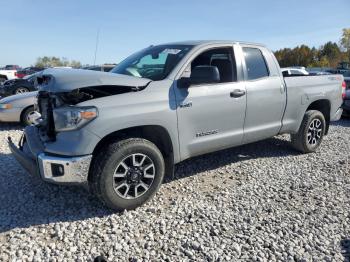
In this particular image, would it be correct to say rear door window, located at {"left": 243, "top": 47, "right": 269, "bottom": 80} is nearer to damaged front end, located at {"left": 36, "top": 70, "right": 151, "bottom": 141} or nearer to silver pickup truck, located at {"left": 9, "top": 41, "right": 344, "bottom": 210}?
silver pickup truck, located at {"left": 9, "top": 41, "right": 344, "bottom": 210}

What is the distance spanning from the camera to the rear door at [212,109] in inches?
154

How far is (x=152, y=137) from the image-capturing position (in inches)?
155

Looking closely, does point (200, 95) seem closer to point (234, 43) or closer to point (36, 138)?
point (234, 43)

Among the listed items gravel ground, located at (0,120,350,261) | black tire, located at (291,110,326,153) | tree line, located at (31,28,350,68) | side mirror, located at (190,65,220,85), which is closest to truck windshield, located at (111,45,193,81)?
side mirror, located at (190,65,220,85)

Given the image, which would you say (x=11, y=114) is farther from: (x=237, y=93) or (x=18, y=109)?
(x=237, y=93)

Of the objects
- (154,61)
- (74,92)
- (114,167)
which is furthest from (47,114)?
(154,61)

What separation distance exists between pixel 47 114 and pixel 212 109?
1972mm

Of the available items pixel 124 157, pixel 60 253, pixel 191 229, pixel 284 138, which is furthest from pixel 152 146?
pixel 284 138

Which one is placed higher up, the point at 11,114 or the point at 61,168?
the point at 11,114

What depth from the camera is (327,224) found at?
3.45m

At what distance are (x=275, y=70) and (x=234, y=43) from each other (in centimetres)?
92

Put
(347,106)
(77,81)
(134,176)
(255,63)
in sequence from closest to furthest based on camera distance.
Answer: (77,81), (134,176), (255,63), (347,106)

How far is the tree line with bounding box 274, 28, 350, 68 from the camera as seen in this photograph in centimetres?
7206

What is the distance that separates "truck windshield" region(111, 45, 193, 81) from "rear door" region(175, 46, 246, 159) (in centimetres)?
20
